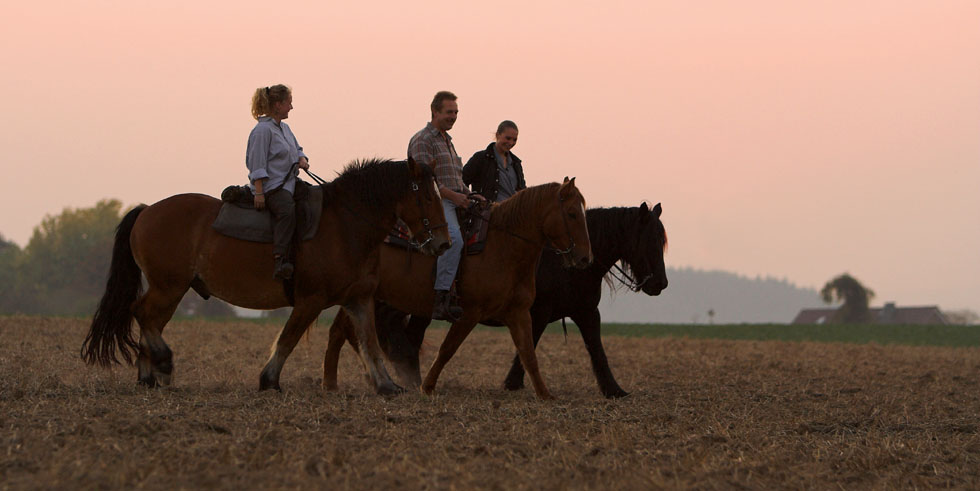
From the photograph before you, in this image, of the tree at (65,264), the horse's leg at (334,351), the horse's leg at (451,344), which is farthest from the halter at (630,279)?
the tree at (65,264)

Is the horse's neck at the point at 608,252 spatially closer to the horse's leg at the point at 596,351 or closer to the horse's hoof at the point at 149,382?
the horse's leg at the point at 596,351

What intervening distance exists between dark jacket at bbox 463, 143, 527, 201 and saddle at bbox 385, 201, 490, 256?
2.49 feet

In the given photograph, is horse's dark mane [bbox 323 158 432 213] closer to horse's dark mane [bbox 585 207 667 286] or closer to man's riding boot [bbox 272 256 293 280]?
man's riding boot [bbox 272 256 293 280]

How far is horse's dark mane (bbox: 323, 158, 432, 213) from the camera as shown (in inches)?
373

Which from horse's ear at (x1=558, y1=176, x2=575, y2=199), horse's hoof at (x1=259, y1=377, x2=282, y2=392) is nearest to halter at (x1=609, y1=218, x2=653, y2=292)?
horse's ear at (x1=558, y1=176, x2=575, y2=199)

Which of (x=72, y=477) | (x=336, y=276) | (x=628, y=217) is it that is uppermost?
(x=628, y=217)

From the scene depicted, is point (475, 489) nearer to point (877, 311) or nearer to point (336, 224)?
point (336, 224)

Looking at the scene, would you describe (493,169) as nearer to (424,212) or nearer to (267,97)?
(424,212)

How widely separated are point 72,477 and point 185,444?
1032mm

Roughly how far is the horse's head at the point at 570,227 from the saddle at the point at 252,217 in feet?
7.16

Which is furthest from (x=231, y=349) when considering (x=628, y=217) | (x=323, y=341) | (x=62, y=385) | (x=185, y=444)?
(x=185, y=444)

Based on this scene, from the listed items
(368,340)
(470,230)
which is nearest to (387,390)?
(368,340)

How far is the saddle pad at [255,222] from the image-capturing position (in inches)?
368

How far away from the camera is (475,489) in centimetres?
546
